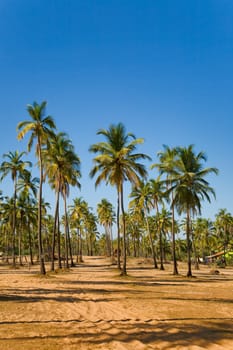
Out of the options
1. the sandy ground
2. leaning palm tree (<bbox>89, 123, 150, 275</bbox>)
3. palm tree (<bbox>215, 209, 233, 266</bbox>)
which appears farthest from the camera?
palm tree (<bbox>215, 209, 233, 266</bbox>)

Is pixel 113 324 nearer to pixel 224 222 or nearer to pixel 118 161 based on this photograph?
pixel 118 161

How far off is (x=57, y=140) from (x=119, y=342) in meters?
28.1

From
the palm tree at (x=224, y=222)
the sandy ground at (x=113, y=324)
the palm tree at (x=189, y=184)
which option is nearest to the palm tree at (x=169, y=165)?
the palm tree at (x=189, y=184)

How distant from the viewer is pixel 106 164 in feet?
87.0

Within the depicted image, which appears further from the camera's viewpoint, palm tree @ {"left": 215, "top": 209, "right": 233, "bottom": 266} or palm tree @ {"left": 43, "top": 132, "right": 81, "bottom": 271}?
palm tree @ {"left": 215, "top": 209, "right": 233, "bottom": 266}

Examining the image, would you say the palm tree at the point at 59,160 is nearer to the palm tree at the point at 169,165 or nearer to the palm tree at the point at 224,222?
the palm tree at the point at 169,165

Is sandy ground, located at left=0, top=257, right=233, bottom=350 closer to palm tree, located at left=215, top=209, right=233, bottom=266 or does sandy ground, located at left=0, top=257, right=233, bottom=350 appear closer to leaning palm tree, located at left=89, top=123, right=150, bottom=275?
leaning palm tree, located at left=89, top=123, right=150, bottom=275

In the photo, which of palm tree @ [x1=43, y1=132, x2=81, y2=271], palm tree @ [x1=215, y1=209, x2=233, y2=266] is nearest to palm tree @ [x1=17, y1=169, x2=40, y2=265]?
palm tree @ [x1=43, y1=132, x2=81, y2=271]

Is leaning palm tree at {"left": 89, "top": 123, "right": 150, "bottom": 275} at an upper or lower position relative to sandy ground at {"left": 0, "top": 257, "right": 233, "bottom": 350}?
upper

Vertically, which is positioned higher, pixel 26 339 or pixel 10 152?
pixel 10 152

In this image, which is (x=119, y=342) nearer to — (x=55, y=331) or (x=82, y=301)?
(x=55, y=331)

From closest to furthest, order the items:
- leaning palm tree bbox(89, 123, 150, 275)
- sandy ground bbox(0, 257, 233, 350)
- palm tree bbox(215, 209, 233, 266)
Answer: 1. sandy ground bbox(0, 257, 233, 350)
2. leaning palm tree bbox(89, 123, 150, 275)
3. palm tree bbox(215, 209, 233, 266)

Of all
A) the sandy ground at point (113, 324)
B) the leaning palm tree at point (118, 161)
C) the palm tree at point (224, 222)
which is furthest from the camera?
the palm tree at point (224, 222)

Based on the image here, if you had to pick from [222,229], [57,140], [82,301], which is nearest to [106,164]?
[57,140]
